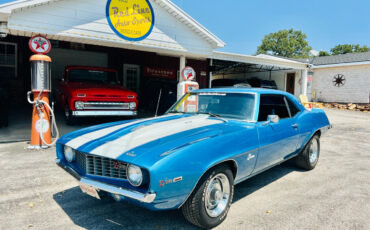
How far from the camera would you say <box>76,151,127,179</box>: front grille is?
249cm

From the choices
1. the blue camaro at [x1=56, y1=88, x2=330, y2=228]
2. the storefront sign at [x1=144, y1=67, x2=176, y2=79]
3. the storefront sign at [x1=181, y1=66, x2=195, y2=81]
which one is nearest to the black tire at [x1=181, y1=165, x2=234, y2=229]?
the blue camaro at [x1=56, y1=88, x2=330, y2=228]

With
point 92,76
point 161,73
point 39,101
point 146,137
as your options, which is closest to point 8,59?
point 92,76

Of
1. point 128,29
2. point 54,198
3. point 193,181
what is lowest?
point 54,198

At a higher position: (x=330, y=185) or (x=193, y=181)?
(x=193, y=181)

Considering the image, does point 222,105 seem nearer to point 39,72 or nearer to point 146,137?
point 146,137

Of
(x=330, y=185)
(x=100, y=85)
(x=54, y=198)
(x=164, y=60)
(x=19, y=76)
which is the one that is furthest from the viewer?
(x=164, y=60)

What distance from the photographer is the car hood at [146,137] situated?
2.47m

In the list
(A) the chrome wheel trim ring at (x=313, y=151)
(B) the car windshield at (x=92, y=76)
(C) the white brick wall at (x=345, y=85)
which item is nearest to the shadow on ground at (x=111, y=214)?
(A) the chrome wheel trim ring at (x=313, y=151)

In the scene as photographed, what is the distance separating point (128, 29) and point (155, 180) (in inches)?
267

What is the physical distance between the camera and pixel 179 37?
A: 9445mm

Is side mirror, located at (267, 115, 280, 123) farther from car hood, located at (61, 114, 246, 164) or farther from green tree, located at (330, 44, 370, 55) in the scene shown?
green tree, located at (330, 44, 370, 55)

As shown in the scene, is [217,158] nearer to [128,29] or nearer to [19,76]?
[128,29]

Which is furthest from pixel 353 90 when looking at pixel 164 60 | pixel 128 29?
pixel 128 29

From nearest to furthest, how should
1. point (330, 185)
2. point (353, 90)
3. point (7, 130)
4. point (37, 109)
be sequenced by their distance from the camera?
point (330, 185), point (37, 109), point (7, 130), point (353, 90)
